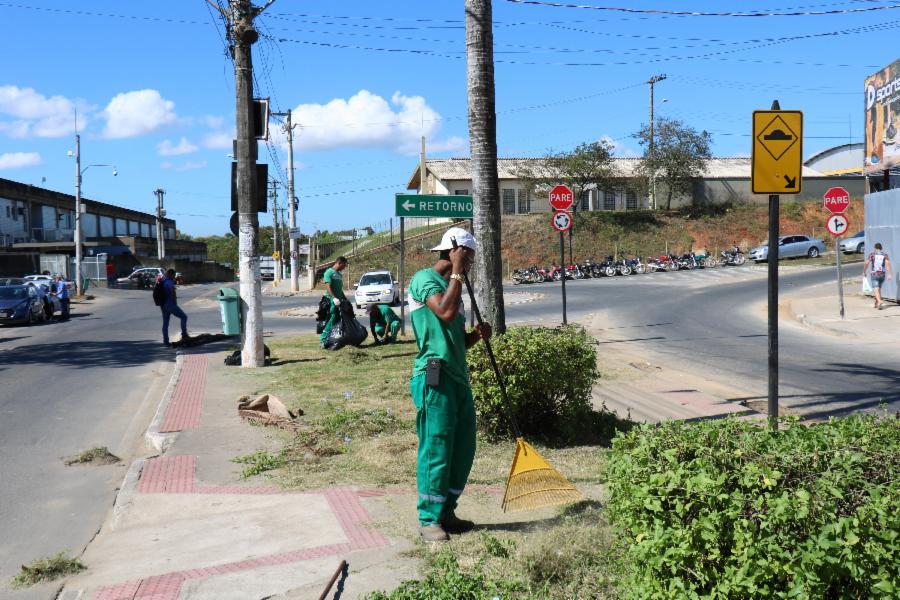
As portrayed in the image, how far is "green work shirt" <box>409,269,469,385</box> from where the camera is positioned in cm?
491

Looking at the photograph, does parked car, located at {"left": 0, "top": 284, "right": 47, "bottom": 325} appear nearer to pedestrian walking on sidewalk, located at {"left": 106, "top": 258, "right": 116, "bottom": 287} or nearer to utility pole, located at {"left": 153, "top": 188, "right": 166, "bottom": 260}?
pedestrian walking on sidewalk, located at {"left": 106, "top": 258, "right": 116, "bottom": 287}

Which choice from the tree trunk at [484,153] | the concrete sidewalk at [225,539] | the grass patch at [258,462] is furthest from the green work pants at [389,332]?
the grass patch at [258,462]

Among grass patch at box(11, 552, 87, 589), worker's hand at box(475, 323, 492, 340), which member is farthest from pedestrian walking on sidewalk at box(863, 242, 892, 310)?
grass patch at box(11, 552, 87, 589)

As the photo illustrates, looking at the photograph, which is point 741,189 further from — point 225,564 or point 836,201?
point 225,564

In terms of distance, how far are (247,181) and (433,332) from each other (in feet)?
31.2

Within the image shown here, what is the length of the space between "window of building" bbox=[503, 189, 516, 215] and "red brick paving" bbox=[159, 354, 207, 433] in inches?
1874

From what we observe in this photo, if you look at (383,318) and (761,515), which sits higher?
(761,515)

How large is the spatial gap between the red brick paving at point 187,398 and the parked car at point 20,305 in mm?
13385

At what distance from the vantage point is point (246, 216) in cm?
1370

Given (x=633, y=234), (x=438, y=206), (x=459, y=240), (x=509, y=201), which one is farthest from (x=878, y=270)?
(x=509, y=201)

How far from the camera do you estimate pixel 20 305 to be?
85.2 feet

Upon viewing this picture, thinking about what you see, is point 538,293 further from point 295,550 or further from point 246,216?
point 295,550

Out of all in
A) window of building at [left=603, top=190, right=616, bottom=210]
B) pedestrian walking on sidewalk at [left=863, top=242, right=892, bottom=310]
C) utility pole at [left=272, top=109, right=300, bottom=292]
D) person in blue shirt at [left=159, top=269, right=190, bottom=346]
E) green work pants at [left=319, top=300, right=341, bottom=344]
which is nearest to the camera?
green work pants at [left=319, top=300, right=341, bottom=344]

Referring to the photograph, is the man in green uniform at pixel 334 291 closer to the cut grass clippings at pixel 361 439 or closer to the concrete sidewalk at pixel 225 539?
the cut grass clippings at pixel 361 439
